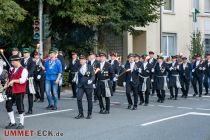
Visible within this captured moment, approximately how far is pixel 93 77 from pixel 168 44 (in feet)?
71.4

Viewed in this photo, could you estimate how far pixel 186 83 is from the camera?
19.8 meters

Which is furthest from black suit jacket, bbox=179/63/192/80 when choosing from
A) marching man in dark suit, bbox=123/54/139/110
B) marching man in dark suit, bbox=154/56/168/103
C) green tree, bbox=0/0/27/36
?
green tree, bbox=0/0/27/36

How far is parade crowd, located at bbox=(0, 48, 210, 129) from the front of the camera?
11508 millimetres

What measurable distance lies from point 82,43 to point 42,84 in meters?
8.10

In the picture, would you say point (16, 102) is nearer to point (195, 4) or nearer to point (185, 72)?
point (185, 72)

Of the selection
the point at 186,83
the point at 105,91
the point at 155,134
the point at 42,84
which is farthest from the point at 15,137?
the point at 186,83

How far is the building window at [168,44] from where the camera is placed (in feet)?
112

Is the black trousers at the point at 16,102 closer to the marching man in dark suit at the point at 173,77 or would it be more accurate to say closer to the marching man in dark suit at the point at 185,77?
the marching man in dark suit at the point at 173,77

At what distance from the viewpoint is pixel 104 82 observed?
1442cm

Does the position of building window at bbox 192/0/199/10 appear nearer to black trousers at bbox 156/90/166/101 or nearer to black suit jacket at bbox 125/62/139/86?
black trousers at bbox 156/90/166/101

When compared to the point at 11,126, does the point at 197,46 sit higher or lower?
higher

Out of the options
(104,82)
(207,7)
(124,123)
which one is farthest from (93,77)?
(207,7)

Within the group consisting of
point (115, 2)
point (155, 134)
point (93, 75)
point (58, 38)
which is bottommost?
point (155, 134)

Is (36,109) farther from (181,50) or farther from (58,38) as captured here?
(181,50)
